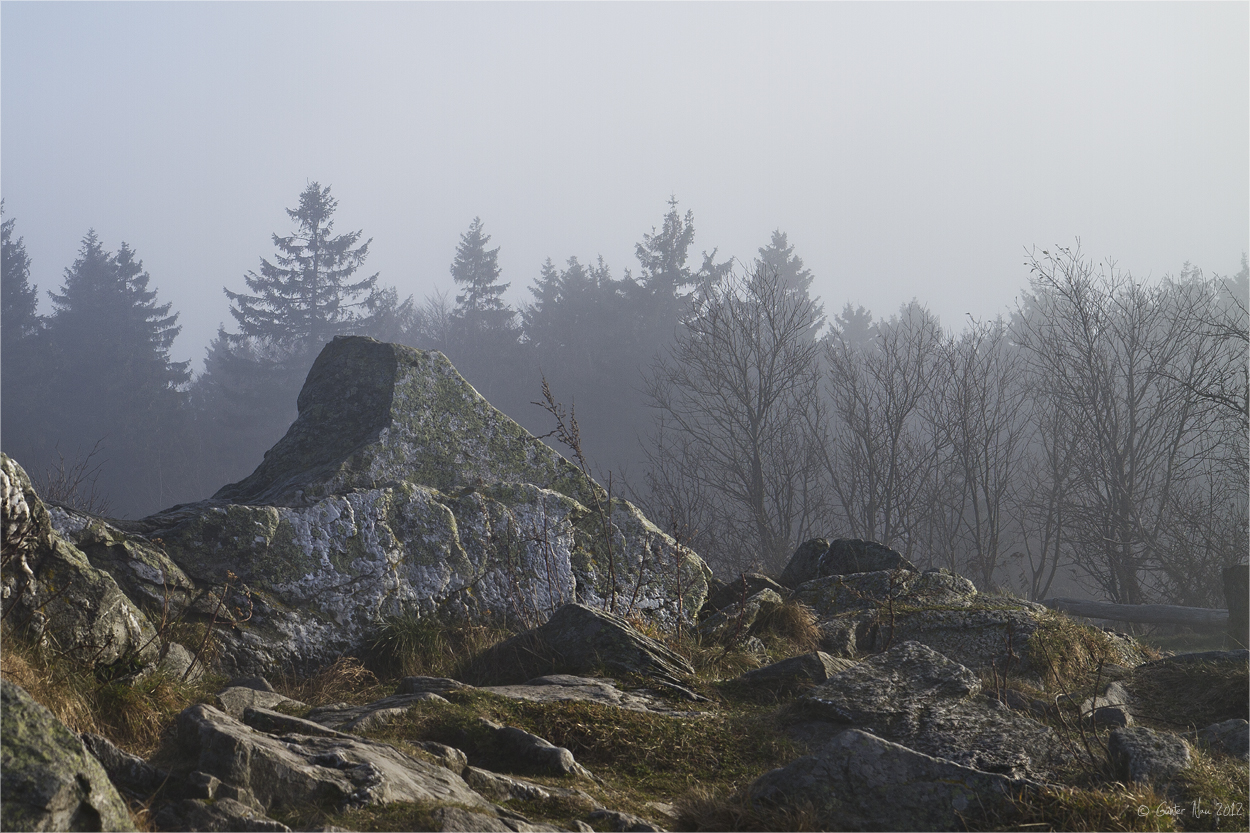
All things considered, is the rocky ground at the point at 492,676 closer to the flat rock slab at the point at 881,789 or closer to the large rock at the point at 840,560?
the flat rock slab at the point at 881,789

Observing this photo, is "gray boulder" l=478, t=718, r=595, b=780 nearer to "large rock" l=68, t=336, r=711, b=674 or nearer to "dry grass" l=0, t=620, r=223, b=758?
"dry grass" l=0, t=620, r=223, b=758

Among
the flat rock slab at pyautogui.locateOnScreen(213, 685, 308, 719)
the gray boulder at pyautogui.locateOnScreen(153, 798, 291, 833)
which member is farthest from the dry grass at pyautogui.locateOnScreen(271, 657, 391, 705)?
the gray boulder at pyautogui.locateOnScreen(153, 798, 291, 833)

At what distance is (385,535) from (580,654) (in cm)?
212

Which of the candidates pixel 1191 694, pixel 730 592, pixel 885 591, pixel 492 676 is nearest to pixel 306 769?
pixel 492 676

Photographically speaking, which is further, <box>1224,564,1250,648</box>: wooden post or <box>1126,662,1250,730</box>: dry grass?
<box>1224,564,1250,648</box>: wooden post

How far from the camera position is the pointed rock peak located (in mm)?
6906

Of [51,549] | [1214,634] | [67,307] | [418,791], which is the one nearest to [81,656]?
[51,549]

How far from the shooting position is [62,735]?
2135 millimetres

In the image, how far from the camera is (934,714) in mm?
3633

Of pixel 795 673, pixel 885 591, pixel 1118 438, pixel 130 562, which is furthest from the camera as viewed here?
pixel 1118 438

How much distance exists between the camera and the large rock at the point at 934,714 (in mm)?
3240

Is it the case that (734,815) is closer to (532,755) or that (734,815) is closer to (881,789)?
(881,789)

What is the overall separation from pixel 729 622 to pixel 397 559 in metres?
2.75

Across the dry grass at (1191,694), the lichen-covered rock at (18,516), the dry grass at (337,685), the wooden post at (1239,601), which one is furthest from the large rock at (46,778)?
the wooden post at (1239,601)
